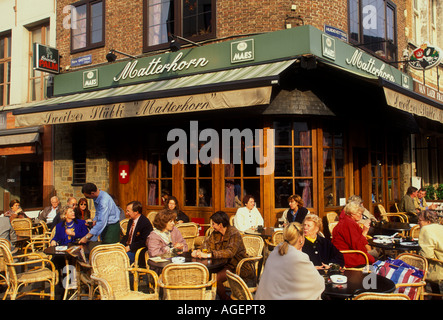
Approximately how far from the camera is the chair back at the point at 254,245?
5.82 m

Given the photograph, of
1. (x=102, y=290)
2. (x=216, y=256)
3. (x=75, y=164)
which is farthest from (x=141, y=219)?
(x=75, y=164)

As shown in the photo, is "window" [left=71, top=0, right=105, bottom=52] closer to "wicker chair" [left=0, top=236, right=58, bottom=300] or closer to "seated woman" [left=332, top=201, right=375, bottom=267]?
"wicker chair" [left=0, top=236, right=58, bottom=300]

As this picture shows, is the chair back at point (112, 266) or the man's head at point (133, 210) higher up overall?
the man's head at point (133, 210)

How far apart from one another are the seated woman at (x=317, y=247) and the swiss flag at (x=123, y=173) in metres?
6.93

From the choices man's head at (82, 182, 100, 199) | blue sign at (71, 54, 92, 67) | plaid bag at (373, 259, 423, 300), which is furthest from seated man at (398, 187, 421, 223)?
blue sign at (71, 54, 92, 67)

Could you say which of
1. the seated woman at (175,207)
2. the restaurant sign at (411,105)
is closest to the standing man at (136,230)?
the seated woman at (175,207)

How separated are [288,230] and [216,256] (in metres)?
1.64

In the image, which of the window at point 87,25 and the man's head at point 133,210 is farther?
the window at point 87,25

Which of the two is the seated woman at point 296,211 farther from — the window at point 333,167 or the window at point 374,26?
the window at point 374,26

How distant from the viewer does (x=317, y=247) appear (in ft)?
16.2

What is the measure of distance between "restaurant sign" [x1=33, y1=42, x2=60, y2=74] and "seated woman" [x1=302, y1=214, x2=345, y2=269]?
993cm

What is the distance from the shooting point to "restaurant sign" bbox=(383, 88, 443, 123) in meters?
8.14

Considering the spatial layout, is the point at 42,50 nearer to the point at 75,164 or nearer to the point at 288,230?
the point at 75,164

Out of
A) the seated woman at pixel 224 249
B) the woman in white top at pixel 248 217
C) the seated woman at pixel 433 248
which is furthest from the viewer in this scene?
the woman in white top at pixel 248 217
